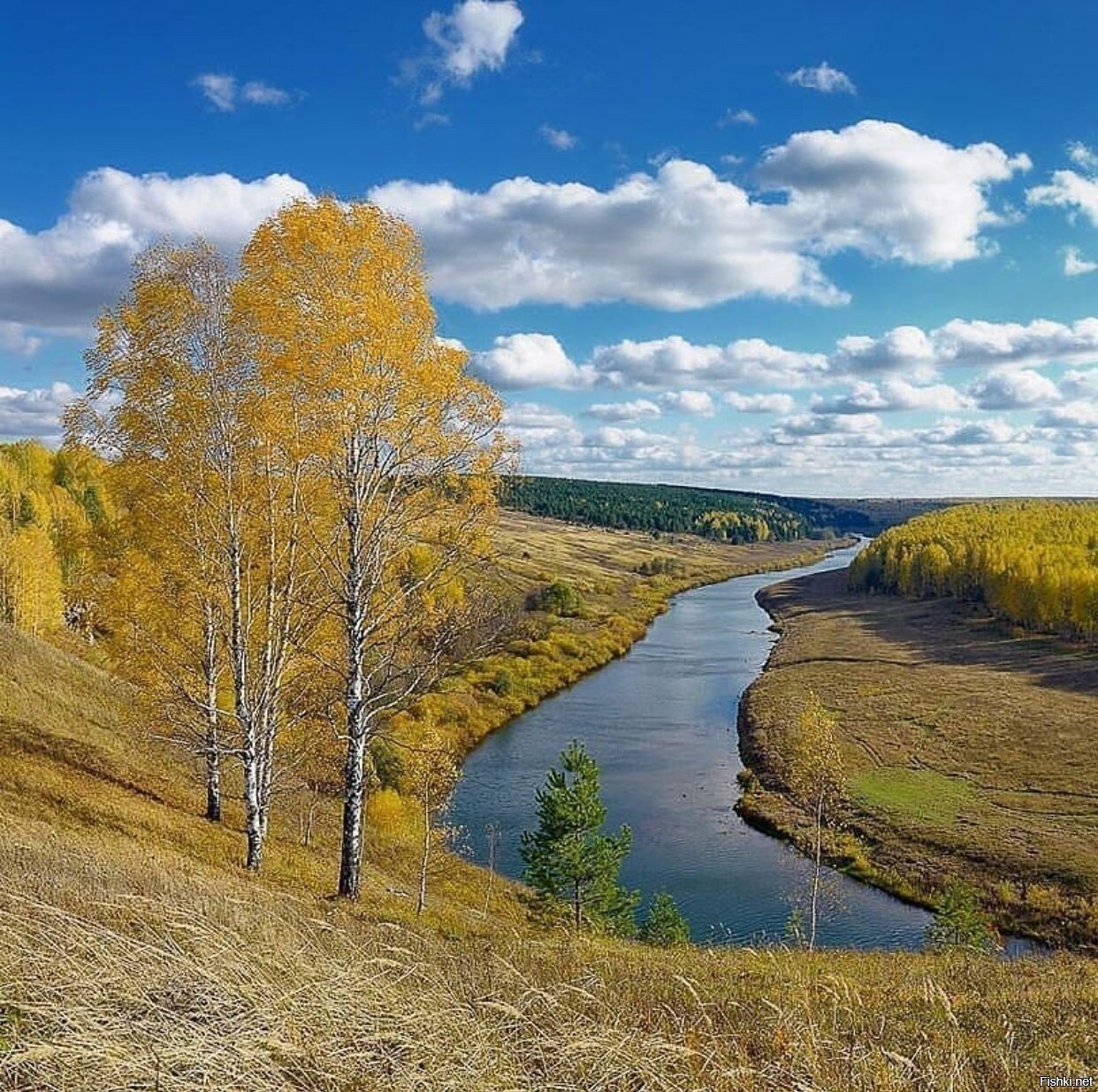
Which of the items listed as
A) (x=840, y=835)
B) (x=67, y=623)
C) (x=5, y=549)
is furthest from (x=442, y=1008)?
(x=67, y=623)

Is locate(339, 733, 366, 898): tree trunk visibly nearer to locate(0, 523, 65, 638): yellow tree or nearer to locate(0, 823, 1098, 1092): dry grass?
locate(0, 823, 1098, 1092): dry grass

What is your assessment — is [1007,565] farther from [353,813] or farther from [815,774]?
[353,813]

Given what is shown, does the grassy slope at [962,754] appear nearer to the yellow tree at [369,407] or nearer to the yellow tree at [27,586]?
the yellow tree at [369,407]

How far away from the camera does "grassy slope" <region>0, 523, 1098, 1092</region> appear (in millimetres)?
4715

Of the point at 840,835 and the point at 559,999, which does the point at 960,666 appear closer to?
the point at 840,835

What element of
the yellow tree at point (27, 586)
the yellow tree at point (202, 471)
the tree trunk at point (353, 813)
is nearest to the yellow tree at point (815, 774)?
the tree trunk at point (353, 813)

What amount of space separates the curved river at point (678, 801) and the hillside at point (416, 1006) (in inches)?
701

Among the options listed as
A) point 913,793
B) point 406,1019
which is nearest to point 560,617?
point 913,793

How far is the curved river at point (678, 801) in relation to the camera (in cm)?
3064

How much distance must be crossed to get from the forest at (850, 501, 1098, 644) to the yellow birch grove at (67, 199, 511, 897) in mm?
80988

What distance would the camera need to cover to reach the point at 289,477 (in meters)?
16.1

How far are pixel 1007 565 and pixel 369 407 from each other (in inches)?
3762

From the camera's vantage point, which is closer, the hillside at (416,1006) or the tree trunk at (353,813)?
the hillside at (416,1006)

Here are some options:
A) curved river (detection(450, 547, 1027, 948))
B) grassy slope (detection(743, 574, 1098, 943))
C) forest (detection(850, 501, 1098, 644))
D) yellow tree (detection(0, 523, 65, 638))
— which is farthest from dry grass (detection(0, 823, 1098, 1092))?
forest (detection(850, 501, 1098, 644))
